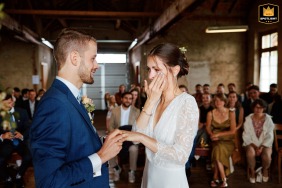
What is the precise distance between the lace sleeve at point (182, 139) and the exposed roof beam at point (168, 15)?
167 inches

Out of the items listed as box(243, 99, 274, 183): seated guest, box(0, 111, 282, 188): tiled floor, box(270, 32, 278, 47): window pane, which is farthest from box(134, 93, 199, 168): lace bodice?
box(270, 32, 278, 47): window pane

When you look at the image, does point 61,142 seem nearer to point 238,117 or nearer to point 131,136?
point 131,136

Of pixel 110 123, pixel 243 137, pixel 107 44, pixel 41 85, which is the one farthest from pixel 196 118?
pixel 107 44

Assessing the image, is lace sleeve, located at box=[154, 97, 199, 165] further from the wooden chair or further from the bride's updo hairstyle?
the wooden chair

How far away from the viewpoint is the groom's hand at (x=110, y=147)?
1.34 meters

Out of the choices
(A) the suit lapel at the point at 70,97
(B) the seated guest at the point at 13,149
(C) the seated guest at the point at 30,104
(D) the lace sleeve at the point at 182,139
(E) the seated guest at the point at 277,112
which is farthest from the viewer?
(C) the seated guest at the point at 30,104

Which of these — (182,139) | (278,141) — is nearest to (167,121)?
(182,139)

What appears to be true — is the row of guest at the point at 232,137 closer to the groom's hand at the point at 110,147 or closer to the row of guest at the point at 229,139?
the row of guest at the point at 229,139

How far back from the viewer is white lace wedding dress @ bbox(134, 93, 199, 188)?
172 centimetres

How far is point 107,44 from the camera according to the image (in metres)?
16.4

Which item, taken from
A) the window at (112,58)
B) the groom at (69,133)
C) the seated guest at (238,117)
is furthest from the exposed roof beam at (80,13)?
the groom at (69,133)

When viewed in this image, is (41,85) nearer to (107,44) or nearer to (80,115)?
(107,44)

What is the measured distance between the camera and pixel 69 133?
126 cm

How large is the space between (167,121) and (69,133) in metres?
0.76
